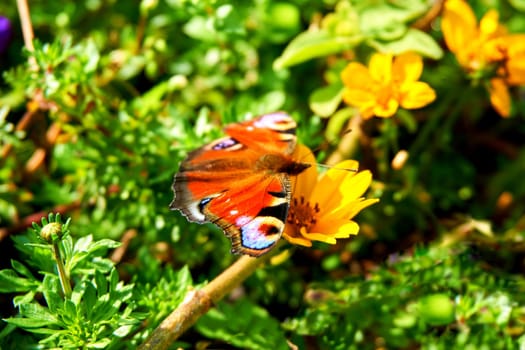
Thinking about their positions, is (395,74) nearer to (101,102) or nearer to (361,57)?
(361,57)

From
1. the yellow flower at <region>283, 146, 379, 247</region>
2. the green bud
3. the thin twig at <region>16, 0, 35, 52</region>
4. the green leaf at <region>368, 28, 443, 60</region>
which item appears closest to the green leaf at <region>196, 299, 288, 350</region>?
the yellow flower at <region>283, 146, 379, 247</region>

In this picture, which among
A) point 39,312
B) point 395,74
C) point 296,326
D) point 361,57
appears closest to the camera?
point 39,312

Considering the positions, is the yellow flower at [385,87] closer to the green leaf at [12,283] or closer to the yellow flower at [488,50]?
the yellow flower at [488,50]

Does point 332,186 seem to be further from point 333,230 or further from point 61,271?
point 61,271

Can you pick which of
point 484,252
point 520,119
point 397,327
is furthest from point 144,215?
point 520,119

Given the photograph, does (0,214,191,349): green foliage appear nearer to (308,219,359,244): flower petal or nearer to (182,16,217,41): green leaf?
(308,219,359,244): flower petal

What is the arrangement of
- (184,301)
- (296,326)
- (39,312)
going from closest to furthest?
1. (39,312)
2. (184,301)
3. (296,326)

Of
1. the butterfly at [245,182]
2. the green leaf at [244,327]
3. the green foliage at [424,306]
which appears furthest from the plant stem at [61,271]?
the green foliage at [424,306]

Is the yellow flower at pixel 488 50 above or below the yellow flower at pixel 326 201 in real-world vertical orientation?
above
